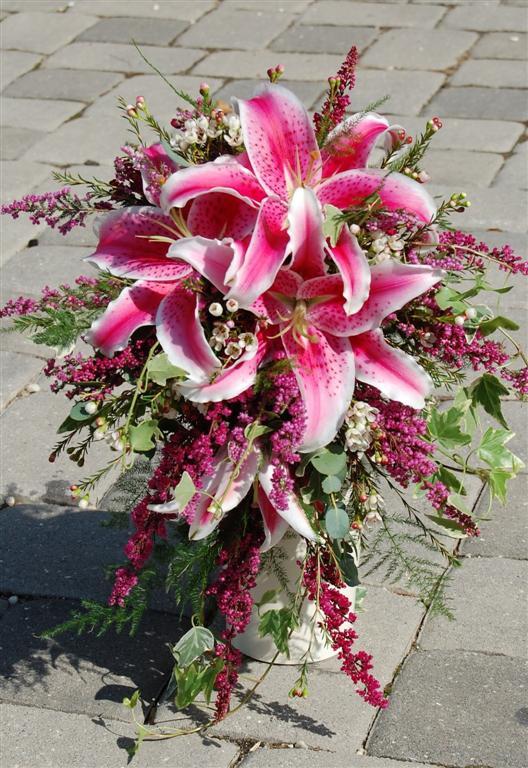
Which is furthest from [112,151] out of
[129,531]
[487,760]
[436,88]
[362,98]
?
[487,760]

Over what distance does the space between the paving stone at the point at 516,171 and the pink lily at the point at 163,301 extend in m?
2.79

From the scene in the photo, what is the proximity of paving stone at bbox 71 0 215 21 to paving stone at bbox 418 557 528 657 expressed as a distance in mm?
4431

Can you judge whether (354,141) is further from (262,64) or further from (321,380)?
(262,64)

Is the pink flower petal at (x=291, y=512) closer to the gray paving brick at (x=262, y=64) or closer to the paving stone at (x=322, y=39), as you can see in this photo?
the gray paving brick at (x=262, y=64)

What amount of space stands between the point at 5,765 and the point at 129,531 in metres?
0.71

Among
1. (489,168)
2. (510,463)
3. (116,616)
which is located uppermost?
(510,463)

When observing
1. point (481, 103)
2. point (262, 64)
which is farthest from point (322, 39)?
point (481, 103)

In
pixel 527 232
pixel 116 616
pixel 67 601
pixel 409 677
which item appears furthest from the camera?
pixel 527 232

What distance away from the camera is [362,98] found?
508 centimetres

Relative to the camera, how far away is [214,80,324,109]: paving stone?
5082 millimetres

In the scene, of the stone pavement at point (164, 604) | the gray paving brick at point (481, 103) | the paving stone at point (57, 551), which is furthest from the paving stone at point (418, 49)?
the paving stone at point (57, 551)

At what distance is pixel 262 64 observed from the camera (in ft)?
18.1

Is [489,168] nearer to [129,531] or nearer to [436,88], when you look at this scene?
[436,88]

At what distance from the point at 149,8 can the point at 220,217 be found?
4.88 m
